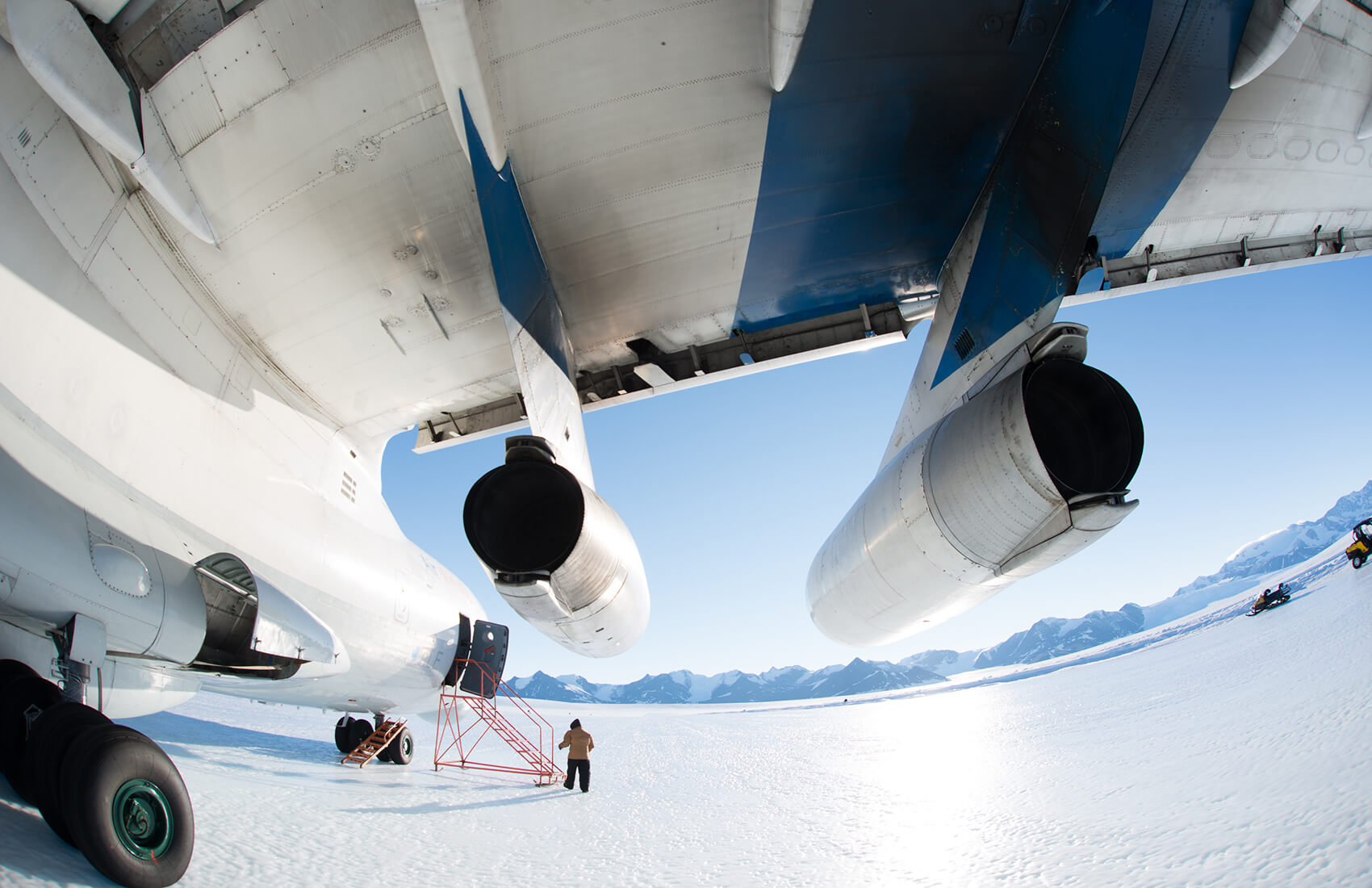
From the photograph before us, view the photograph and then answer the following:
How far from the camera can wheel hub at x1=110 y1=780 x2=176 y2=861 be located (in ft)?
8.96

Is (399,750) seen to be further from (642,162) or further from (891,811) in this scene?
(642,162)

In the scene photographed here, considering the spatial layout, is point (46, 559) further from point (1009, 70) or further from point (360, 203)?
point (1009, 70)

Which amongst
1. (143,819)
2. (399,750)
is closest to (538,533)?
(143,819)

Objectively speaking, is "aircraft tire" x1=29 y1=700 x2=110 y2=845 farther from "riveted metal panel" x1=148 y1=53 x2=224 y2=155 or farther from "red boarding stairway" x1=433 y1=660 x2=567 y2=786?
"red boarding stairway" x1=433 y1=660 x2=567 y2=786

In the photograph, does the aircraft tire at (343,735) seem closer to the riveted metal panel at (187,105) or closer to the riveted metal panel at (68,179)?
the riveted metal panel at (68,179)

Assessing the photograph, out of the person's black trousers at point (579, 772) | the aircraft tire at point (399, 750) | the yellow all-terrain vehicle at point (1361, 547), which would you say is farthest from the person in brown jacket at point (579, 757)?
the yellow all-terrain vehicle at point (1361, 547)

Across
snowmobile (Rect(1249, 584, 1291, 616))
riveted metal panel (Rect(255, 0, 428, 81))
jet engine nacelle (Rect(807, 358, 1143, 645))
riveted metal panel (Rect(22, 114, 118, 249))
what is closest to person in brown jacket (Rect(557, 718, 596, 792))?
jet engine nacelle (Rect(807, 358, 1143, 645))

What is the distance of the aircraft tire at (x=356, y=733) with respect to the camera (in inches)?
360

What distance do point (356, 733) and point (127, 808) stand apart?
7.27m

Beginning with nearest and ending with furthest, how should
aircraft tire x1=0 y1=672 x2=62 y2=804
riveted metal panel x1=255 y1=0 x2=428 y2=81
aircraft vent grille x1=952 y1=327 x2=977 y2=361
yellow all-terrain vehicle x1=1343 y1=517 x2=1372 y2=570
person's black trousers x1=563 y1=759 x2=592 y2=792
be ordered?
riveted metal panel x1=255 y1=0 x2=428 y2=81 → aircraft tire x1=0 y1=672 x2=62 y2=804 → aircraft vent grille x1=952 y1=327 x2=977 y2=361 → person's black trousers x1=563 y1=759 x2=592 y2=792 → yellow all-terrain vehicle x1=1343 y1=517 x2=1372 y2=570

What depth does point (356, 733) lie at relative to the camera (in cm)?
916

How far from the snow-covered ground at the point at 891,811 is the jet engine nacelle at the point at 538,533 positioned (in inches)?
59.9

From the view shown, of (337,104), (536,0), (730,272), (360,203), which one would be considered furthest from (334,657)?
(536,0)

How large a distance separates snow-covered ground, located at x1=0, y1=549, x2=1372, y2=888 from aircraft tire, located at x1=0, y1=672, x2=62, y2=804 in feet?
0.36
